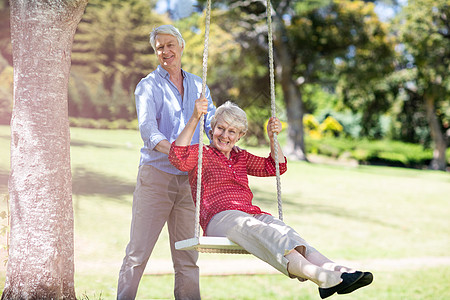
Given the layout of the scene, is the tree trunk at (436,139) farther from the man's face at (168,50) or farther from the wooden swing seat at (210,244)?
the wooden swing seat at (210,244)

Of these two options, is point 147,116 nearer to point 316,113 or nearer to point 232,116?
point 232,116

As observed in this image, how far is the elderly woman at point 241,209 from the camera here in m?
2.29

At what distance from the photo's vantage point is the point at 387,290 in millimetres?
5230

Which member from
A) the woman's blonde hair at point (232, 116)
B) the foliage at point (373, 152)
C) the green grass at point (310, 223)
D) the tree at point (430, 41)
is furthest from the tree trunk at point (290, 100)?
the woman's blonde hair at point (232, 116)

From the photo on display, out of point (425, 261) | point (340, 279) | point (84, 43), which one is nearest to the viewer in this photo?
point (340, 279)

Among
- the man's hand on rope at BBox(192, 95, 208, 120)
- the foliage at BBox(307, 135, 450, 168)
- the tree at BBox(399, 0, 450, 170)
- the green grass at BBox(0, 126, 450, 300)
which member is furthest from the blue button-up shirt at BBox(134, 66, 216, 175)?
the foliage at BBox(307, 135, 450, 168)

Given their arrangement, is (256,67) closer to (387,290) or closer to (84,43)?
(84,43)

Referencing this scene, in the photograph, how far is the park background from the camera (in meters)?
8.06

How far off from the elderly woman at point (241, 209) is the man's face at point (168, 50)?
400 mm

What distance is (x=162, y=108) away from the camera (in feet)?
9.64

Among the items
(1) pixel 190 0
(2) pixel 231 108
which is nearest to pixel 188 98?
(2) pixel 231 108

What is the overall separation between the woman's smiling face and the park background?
138 inches

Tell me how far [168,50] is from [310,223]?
20.9 feet

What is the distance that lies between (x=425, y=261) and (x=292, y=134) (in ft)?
43.0
